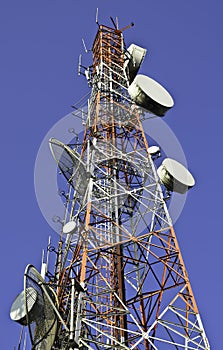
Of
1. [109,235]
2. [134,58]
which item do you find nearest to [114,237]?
[109,235]

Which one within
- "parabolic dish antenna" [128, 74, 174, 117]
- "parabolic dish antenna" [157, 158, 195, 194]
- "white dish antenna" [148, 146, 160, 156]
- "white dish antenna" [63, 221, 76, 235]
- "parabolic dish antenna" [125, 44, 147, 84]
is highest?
"parabolic dish antenna" [125, 44, 147, 84]

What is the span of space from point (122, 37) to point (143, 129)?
24.8 feet

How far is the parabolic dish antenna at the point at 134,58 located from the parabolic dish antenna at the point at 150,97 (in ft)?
15.1

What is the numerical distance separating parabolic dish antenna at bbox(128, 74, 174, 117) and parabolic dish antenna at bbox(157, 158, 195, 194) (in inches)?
88.2

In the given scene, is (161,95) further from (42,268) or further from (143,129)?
(42,268)

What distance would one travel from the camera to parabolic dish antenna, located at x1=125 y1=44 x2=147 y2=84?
84.1ft

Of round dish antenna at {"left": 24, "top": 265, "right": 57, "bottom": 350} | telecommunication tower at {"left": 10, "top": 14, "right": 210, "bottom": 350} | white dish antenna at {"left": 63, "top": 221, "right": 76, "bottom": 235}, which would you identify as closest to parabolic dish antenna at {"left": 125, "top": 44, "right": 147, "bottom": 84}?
telecommunication tower at {"left": 10, "top": 14, "right": 210, "bottom": 350}

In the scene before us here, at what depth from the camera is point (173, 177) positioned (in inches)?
734

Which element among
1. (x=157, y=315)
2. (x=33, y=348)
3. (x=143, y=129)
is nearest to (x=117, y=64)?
(x=143, y=129)

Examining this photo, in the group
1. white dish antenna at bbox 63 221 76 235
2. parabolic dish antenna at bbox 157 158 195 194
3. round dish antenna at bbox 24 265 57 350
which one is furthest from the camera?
parabolic dish antenna at bbox 157 158 195 194

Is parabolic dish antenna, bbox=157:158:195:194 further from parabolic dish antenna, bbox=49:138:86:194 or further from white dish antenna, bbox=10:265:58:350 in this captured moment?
white dish antenna, bbox=10:265:58:350

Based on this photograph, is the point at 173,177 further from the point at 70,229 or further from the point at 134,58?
the point at 134,58

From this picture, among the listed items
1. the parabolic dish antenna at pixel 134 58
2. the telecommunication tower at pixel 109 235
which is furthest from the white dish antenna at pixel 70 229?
the parabolic dish antenna at pixel 134 58

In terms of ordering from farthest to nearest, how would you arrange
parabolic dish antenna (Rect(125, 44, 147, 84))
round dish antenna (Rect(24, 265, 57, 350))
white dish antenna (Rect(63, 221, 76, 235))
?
parabolic dish antenna (Rect(125, 44, 147, 84)), white dish antenna (Rect(63, 221, 76, 235)), round dish antenna (Rect(24, 265, 57, 350))
